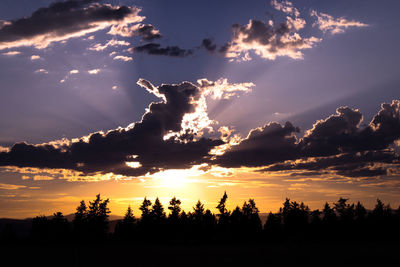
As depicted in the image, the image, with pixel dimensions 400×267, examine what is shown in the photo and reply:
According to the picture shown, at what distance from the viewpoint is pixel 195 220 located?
96188 mm

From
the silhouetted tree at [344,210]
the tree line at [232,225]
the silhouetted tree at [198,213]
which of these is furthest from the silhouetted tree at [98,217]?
the silhouetted tree at [344,210]

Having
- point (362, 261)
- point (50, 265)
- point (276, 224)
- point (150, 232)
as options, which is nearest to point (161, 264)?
point (50, 265)

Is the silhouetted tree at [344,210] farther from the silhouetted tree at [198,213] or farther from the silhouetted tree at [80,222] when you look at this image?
the silhouetted tree at [80,222]

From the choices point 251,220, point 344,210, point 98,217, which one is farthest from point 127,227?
point 344,210

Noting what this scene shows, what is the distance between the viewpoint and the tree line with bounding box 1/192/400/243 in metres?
91.4

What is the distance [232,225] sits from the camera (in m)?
96.3

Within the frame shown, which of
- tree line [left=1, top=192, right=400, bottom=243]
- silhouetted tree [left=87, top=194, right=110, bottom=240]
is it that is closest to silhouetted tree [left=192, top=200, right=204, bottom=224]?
tree line [left=1, top=192, right=400, bottom=243]

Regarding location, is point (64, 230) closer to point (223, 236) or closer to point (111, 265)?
point (223, 236)

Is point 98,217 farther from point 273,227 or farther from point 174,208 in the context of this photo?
point 273,227

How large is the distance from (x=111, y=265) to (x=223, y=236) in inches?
2200

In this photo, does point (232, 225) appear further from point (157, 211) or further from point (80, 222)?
point (80, 222)

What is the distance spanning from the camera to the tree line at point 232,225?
91.4 m

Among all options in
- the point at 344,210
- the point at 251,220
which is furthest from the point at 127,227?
the point at 344,210

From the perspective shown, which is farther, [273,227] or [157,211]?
[273,227]
